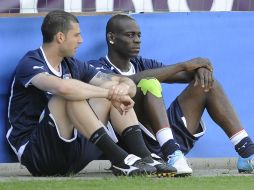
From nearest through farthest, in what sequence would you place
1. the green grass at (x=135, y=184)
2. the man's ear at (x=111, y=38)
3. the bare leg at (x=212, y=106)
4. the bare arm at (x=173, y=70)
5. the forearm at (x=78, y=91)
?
the green grass at (x=135, y=184), the forearm at (x=78, y=91), the bare leg at (x=212, y=106), the bare arm at (x=173, y=70), the man's ear at (x=111, y=38)

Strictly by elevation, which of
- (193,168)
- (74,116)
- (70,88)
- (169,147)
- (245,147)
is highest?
(70,88)

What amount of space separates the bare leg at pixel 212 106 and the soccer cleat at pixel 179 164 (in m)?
0.60

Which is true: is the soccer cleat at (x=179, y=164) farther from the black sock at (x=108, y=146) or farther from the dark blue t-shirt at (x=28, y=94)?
the dark blue t-shirt at (x=28, y=94)

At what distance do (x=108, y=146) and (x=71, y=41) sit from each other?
2.98 feet

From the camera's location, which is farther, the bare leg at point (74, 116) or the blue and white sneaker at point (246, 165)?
the blue and white sneaker at point (246, 165)

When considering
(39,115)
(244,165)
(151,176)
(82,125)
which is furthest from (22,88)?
(244,165)

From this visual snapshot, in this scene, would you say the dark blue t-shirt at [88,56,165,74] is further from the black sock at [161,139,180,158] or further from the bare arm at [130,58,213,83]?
the black sock at [161,139,180,158]

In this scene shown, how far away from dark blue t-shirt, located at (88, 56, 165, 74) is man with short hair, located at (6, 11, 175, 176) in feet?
1.19

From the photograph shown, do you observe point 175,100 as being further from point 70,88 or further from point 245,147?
point 70,88

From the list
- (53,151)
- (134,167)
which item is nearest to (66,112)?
(53,151)

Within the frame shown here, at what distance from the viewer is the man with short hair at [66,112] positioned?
711 centimetres

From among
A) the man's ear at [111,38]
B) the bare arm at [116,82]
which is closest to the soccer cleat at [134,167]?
the bare arm at [116,82]

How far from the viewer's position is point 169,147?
7523mm

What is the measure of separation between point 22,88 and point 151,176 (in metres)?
1.21
